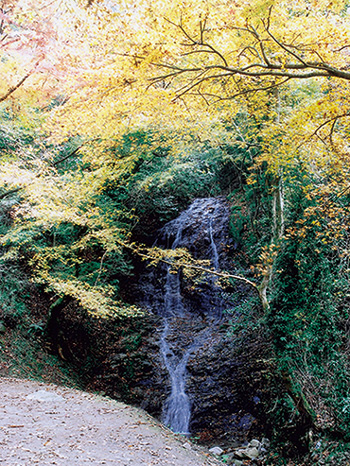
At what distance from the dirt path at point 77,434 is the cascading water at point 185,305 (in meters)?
1.95

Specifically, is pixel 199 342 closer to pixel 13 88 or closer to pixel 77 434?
pixel 77 434

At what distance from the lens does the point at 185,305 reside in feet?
35.9

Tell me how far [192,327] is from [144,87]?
25.4ft

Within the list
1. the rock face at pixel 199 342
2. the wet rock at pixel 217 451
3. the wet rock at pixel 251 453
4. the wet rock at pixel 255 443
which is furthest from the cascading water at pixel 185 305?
the wet rock at pixel 251 453

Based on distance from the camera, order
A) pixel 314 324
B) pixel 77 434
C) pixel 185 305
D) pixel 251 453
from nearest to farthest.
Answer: pixel 77 434
pixel 314 324
pixel 251 453
pixel 185 305

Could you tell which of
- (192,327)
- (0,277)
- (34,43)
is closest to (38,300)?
(0,277)

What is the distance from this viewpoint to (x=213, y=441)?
20.8ft

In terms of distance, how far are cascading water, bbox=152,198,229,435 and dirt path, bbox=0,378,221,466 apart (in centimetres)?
195

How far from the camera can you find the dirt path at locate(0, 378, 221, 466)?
3.28 m

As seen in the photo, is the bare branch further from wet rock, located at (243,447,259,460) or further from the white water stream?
wet rock, located at (243,447,259,460)

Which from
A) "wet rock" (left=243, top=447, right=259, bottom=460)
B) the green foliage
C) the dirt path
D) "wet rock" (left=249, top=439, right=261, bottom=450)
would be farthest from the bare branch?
"wet rock" (left=249, top=439, right=261, bottom=450)

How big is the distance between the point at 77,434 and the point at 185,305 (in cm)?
707

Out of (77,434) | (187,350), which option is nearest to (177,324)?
(187,350)

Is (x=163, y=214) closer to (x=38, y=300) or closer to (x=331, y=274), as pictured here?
(x=38, y=300)
